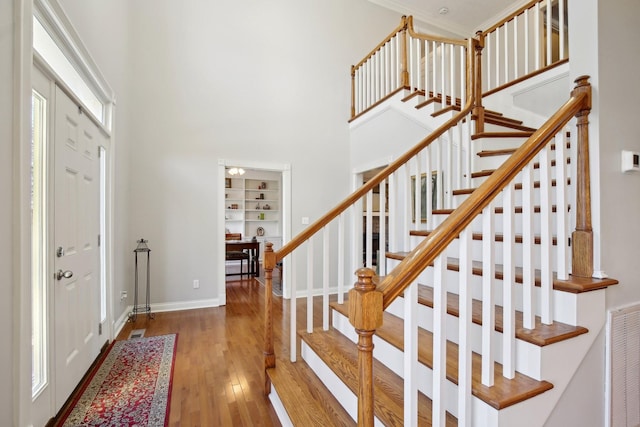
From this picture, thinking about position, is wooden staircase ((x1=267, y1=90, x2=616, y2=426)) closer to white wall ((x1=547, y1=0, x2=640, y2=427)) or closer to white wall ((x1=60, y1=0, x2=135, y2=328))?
white wall ((x1=547, y1=0, x2=640, y2=427))

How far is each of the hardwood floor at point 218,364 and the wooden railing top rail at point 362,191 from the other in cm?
97

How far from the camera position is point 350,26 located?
5117 mm

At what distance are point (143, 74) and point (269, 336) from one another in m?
3.70

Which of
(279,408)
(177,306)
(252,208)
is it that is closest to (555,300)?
(279,408)

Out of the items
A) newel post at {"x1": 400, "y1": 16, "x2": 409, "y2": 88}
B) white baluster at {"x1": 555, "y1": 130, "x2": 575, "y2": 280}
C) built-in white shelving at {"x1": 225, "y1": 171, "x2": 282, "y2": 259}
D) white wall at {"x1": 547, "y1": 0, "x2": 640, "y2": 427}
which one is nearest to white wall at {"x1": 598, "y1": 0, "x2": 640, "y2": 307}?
white wall at {"x1": 547, "y1": 0, "x2": 640, "y2": 427}

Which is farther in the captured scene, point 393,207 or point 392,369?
point 393,207

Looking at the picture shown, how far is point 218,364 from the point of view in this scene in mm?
2500

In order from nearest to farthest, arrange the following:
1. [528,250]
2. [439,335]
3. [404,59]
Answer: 1. [439,335]
2. [528,250]
3. [404,59]

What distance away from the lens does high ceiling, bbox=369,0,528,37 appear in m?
5.33

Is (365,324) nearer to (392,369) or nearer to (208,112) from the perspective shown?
(392,369)

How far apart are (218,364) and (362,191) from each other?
6.09 feet

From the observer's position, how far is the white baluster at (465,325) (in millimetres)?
1086

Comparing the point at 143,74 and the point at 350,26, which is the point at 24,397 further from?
the point at 350,26

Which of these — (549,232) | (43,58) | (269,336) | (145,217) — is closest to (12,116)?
(43,58)
